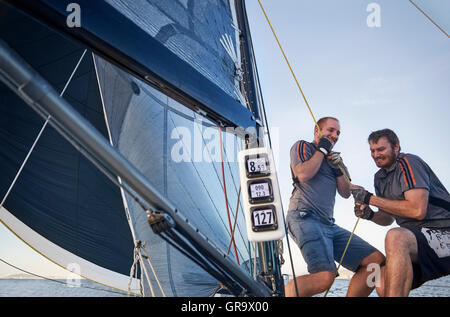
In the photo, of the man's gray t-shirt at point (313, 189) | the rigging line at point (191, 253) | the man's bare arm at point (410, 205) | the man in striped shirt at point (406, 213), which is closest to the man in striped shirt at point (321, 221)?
the man's gray t-shirt at point (313, 189)

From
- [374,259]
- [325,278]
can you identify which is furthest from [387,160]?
[325,278]

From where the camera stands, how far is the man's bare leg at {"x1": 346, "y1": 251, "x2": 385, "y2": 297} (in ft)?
5.34

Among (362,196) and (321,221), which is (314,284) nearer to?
(321,221)

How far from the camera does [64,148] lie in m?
4.31

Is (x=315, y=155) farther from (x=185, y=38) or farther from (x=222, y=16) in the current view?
(x=222, y=16)

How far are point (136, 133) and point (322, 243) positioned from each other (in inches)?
80.9

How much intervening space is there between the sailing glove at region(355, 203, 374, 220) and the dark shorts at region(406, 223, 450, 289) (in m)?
0.32

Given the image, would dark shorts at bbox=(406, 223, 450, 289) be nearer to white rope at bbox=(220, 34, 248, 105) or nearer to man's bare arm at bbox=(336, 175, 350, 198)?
man's bare arm at bbox=(336, 175, 350, 198)

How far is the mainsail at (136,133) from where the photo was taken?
1.24 m

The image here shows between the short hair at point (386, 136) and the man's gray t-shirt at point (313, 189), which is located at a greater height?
the short hair at point (386, 136)

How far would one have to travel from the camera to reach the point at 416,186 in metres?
1.70

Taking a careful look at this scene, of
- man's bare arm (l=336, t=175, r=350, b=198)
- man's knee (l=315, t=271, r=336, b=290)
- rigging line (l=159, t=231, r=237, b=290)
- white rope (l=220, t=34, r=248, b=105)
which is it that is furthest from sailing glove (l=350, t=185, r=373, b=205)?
white rope (l=220, t=34, r=248, b=105)

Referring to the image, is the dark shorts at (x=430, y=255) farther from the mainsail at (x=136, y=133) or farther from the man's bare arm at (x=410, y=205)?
the mainsail at (x=136, y=133)

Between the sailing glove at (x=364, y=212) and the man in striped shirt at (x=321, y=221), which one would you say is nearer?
the man in striped shirt at (x=321, y=221)
